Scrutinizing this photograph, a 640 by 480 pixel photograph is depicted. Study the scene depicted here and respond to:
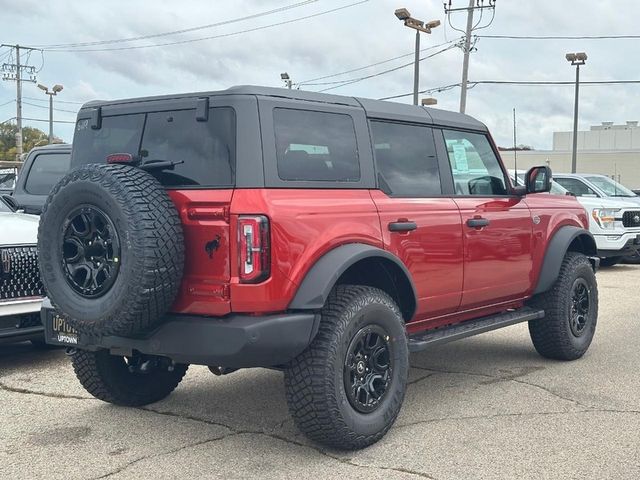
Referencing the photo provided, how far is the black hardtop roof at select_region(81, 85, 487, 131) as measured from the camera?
425 centimetres

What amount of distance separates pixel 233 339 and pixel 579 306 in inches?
152

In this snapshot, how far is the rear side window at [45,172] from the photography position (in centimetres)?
980

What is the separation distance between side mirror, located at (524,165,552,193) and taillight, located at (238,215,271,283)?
2868 millimetres

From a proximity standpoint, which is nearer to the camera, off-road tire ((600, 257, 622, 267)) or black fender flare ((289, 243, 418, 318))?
black fender flare ((289, 243, 418, 318))

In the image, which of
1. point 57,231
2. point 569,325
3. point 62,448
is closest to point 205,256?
point 57,231

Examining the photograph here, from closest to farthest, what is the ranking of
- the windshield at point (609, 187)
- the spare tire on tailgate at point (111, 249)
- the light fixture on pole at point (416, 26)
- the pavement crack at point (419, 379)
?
the spare tire on tailgate at point (111, 249), the pavement crack at point (419, 379), the windshield at point (609, 187), the light fixture on pole at point (416, 26)

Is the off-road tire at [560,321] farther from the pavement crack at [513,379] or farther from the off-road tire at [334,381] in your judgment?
the off-road tire at [334,381]

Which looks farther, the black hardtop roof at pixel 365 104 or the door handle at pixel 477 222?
the door handle at pixel 477 222

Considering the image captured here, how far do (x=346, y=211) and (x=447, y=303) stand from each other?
4.24ft

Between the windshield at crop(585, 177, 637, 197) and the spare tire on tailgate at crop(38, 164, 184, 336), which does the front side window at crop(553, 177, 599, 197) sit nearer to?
the windshield at crop(585, 177, 637, 197)

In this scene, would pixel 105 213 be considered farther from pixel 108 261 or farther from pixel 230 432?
pixel 230 432

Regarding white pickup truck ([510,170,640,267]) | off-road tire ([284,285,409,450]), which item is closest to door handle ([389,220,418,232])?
off-road tire ([284,285,409,450])

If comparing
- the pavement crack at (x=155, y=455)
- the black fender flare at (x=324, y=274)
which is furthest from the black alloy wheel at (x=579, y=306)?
the pavement crack at (x=155, y=455)

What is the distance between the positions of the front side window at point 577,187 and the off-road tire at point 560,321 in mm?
8451
